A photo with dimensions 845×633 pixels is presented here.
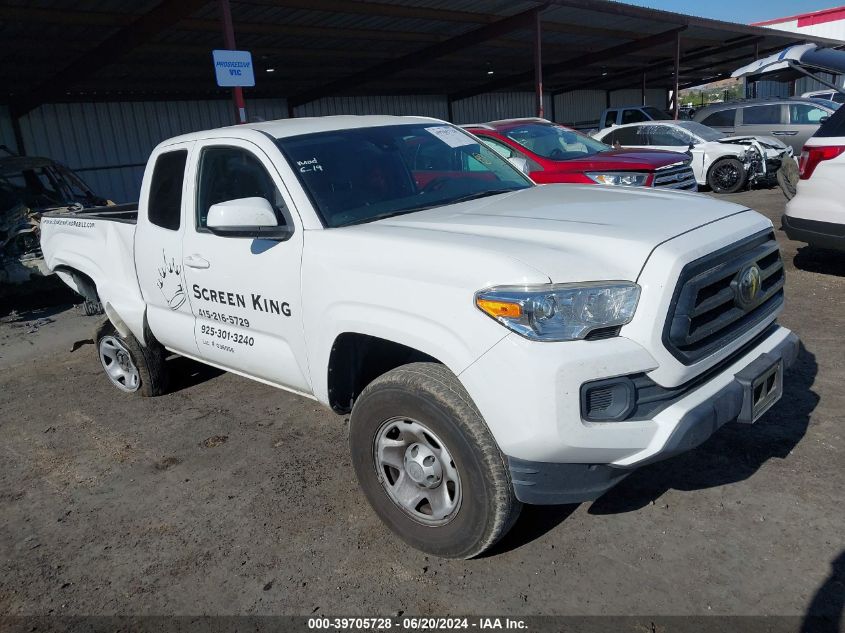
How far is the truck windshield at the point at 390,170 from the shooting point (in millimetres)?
3477

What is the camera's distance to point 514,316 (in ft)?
8.09

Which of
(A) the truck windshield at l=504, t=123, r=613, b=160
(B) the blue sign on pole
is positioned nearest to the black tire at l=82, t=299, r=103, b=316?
(B) the blue sign on pole

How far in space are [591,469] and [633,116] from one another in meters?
18.3

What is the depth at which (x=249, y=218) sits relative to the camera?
3260mm

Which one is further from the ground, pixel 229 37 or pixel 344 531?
pixel 229 37

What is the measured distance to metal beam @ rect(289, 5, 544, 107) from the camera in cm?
1683

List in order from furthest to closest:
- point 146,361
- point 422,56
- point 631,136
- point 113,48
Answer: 1. point 422,56
2. point 631,136
3. point 113,48
4. point 146,361

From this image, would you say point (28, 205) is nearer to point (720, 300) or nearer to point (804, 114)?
point (720, 300)

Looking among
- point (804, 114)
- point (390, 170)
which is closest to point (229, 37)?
point (390, 170)

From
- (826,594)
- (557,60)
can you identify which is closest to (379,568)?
(826,594)

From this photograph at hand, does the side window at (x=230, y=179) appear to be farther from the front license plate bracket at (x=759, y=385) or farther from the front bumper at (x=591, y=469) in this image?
the front license plate bracket at (x=759, y=385)

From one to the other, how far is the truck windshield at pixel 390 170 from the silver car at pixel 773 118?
46.0ft

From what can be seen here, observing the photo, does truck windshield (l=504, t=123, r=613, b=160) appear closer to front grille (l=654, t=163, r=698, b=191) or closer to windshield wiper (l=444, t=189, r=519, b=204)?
front grille (l=654, t=163, r=698, b=191)

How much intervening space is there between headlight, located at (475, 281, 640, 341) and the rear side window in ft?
15.8
